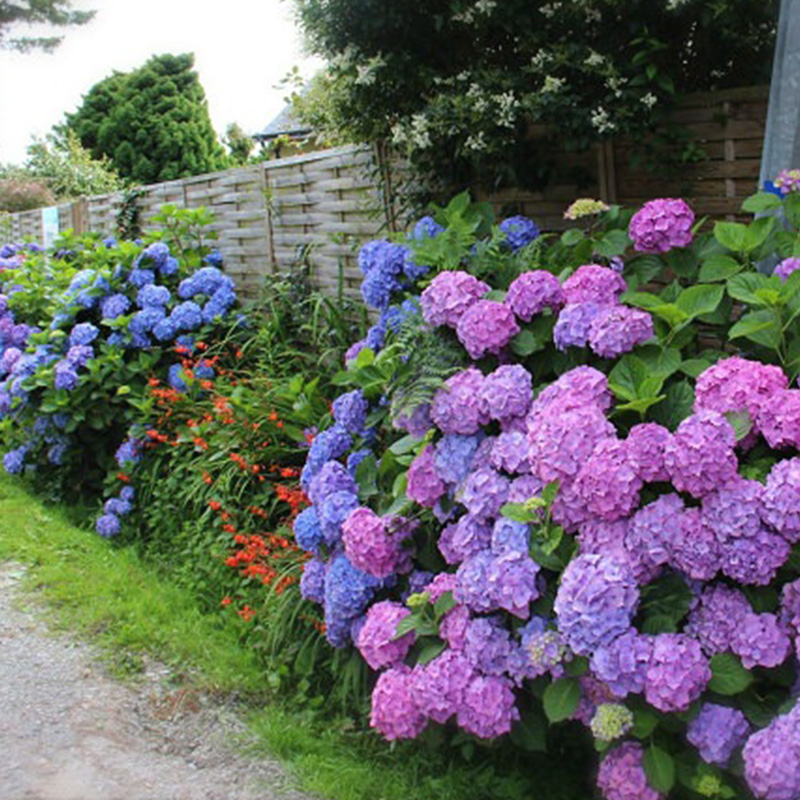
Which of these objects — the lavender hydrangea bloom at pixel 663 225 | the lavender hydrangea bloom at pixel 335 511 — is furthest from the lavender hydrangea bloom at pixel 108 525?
the lavender hydrangea bloom at pixel 663 225

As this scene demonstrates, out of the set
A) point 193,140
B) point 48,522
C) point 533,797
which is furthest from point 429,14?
point 193,140

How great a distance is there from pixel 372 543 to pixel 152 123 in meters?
22.9

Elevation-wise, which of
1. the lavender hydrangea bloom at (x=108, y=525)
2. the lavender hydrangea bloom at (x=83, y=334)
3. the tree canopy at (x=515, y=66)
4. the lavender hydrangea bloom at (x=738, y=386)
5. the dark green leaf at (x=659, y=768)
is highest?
the tree canopy at (x=515, y=66)

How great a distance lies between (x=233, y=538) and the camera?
15.6ft

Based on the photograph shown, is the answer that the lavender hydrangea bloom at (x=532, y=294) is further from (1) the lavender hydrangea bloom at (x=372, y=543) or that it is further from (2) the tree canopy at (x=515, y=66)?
(2) the tree canopy at (x=515, y=66)

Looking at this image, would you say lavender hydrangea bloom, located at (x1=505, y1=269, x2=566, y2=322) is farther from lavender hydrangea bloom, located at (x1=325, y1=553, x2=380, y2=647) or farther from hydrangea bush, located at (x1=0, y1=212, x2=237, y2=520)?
hydrangea bush, located at (x1=0, y1=212, x2=237, y2=520)

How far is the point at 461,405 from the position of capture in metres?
3.06

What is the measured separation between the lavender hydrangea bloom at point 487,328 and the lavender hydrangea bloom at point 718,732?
1264 mm

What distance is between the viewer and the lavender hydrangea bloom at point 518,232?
3941 mm

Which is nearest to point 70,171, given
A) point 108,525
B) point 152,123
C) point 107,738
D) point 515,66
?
point 152,123

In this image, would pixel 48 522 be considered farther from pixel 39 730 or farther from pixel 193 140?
pixel 193 140

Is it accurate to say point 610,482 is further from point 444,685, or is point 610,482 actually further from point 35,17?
point 35,17

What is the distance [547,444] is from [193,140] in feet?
76.3

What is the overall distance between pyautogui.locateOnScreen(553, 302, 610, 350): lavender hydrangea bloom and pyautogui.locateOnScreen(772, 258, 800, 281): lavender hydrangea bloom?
559mm
